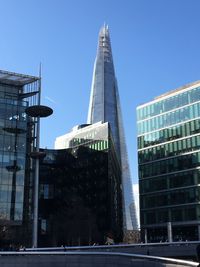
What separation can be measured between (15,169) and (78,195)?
2440cm

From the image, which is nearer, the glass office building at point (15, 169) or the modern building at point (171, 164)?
the glass office building at point (15, 169)

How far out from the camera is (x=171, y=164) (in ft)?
334

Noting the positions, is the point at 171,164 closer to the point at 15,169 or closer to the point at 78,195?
the point at 78,195

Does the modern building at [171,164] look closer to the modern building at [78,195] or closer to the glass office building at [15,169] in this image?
the modern building at [78,195]

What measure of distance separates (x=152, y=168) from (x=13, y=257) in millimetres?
72951

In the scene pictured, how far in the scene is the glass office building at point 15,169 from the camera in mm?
76625

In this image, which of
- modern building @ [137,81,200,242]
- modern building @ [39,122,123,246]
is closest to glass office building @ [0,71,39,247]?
modern building @ [39,122,123,246]

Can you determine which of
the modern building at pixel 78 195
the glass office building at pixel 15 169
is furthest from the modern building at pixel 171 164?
the glass office building at pixel 15 169

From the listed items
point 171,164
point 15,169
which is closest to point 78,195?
point 171,164

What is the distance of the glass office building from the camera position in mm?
76625

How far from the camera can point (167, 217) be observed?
9988 cm

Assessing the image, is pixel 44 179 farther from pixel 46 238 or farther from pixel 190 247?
pixel 190 247

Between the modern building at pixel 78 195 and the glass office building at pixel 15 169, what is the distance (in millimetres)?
14094

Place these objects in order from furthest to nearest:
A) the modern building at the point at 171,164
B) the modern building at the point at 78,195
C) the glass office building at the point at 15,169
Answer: the modern building at the point at 171,164, the modern building at the point at 78,195, the glass office building at the point at 15,169
